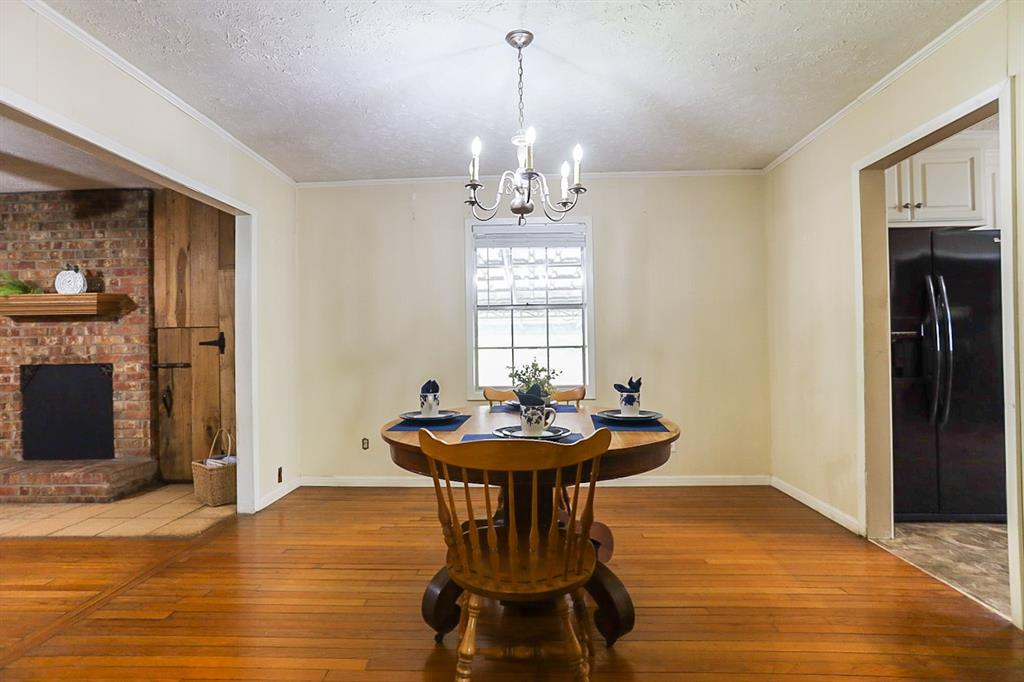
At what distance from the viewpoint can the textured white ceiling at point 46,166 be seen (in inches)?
136

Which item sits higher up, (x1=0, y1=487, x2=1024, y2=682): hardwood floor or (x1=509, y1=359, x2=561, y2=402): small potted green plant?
(x1=509, y1=359, x2=561, y2=402): small potted green plant

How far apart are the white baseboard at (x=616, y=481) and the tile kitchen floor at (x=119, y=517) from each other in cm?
76

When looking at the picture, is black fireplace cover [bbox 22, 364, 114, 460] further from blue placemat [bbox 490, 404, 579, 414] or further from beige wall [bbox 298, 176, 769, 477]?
blue placemat [bbox 490, 404, 579, 414]

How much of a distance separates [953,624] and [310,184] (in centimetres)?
481

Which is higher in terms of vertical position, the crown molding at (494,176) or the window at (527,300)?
the crown molding at (494,176)

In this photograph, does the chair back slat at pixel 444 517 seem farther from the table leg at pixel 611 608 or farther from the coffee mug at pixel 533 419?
the table leg at pixel 611 608

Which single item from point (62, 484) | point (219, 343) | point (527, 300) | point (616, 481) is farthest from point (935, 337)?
point (62, 484)

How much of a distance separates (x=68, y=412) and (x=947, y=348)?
21.0 ft

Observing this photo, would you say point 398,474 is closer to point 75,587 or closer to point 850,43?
point 75,587

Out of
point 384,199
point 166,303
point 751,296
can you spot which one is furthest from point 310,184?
point 751,296

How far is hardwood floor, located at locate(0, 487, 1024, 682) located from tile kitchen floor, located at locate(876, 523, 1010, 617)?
11 cm

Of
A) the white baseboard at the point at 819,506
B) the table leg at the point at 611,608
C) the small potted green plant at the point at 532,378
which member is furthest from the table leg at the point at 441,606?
the white baseboard at the point at 819,506

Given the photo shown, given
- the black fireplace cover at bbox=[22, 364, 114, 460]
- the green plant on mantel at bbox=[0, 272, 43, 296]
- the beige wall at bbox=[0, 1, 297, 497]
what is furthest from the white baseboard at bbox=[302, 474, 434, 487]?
the green plant on mantel at bbox=[0, 272, 43, 296]

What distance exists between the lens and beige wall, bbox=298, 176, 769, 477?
432cm
